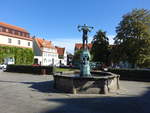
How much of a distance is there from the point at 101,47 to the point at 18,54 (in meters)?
22.1

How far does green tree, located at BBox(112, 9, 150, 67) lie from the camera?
102 ft

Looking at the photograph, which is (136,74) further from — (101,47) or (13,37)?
(13,37)

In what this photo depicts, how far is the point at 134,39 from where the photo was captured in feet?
105

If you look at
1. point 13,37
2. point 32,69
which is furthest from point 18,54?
point 32,69

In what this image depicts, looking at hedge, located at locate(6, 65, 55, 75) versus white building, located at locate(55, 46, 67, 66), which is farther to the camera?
white building, located at locate(55, 46, 67, 66)

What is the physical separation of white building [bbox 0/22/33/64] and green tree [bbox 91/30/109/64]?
21.6m

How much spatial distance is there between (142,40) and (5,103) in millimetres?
27587

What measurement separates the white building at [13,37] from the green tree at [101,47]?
21.6m

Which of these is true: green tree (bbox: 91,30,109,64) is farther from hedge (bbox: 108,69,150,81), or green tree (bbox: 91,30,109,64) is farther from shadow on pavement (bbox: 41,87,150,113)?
shadow on pavement (bbox: 41,87,150,113)

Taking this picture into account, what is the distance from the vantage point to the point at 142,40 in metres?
31.2

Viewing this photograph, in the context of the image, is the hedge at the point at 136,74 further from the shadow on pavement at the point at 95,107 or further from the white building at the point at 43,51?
the white building at the point at 43,51

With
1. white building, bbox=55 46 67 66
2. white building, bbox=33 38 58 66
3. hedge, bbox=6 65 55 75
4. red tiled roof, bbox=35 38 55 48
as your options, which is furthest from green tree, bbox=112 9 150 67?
white building, bbox=55 46 67 66

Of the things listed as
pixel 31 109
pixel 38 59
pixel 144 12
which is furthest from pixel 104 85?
pixel 38 59

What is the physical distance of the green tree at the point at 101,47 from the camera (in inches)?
1697
